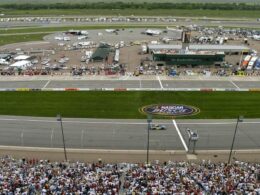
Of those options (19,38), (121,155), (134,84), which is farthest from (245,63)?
(19,38)

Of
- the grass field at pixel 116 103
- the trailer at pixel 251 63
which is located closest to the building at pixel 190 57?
the trailer at pixel 251 63

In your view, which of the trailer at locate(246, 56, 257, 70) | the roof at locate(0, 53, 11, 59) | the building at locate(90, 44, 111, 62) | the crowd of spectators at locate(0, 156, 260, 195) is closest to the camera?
the crowd of spectators at locate(0, 156, 260, 195)

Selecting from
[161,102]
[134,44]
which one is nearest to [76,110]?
[161,102]

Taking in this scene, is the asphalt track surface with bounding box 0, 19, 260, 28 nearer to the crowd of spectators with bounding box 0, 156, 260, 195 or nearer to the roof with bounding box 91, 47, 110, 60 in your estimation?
the roof with bounding box 91, 47, 110, 60

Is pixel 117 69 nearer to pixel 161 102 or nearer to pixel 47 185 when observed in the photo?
pixel 161 102

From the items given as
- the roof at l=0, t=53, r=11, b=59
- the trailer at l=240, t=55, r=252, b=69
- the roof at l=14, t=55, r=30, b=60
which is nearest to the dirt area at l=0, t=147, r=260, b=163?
the trailer at l=240, t=55, r=252, b=69

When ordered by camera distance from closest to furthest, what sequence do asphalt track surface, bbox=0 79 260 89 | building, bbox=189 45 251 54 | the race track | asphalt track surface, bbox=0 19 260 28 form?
1. the race track
2. asphalt track surface, bbox=0 79 260 89
3. building, bbox=189 45 251 54
4. asphalt track surface, bbox=0 19 260 28
